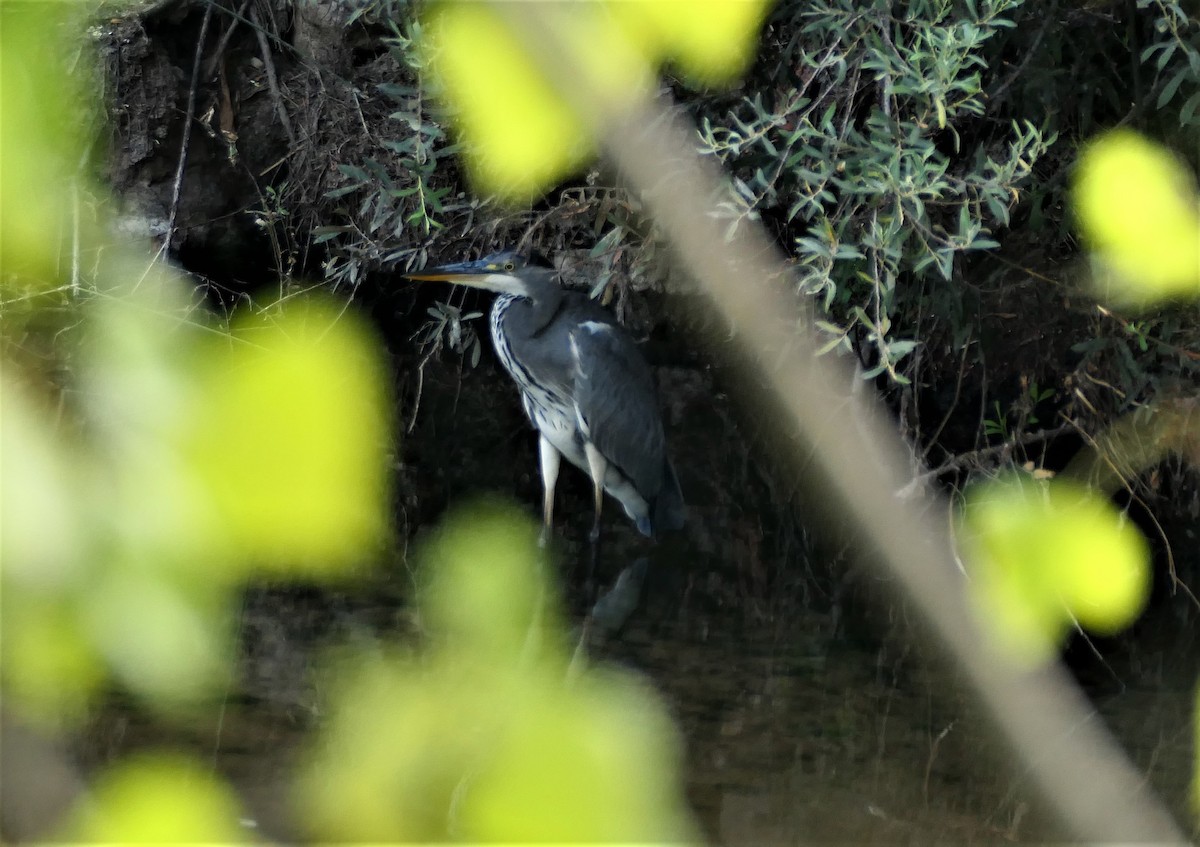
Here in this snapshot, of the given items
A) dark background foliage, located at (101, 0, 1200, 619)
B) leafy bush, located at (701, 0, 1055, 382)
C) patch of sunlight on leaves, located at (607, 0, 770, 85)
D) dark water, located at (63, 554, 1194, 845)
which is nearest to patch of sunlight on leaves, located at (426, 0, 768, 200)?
patch of sunlight on leaves, located at (607, 0, 770, 85)

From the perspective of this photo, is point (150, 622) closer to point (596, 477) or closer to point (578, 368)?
point (578, 368)

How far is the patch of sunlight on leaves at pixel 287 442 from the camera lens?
0.80 feet

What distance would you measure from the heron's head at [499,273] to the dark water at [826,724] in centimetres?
79

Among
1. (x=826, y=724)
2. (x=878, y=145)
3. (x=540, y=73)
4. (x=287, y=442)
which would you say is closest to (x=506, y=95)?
(x=540, y=73)

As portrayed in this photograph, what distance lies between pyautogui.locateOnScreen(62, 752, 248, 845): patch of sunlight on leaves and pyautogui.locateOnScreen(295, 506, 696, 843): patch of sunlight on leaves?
0.12 ft

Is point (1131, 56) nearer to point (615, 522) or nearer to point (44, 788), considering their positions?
point (615, 522)

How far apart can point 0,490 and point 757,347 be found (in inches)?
6.0

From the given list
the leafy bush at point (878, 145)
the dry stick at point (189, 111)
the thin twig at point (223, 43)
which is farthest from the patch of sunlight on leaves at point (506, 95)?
the thin twig at point (223, 43)

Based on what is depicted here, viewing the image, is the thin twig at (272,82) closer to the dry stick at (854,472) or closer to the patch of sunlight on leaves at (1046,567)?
the patch of sunlight on leaves at (1046,567)

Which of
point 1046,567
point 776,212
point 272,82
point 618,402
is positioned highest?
point 1046,567

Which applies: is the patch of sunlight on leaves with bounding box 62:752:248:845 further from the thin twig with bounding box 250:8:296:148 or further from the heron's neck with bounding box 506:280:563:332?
the thin twig with bounding box 250:8:296:148

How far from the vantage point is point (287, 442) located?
0.25m

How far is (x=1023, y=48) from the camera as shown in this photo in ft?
6.60

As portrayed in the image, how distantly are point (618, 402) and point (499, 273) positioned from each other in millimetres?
388
